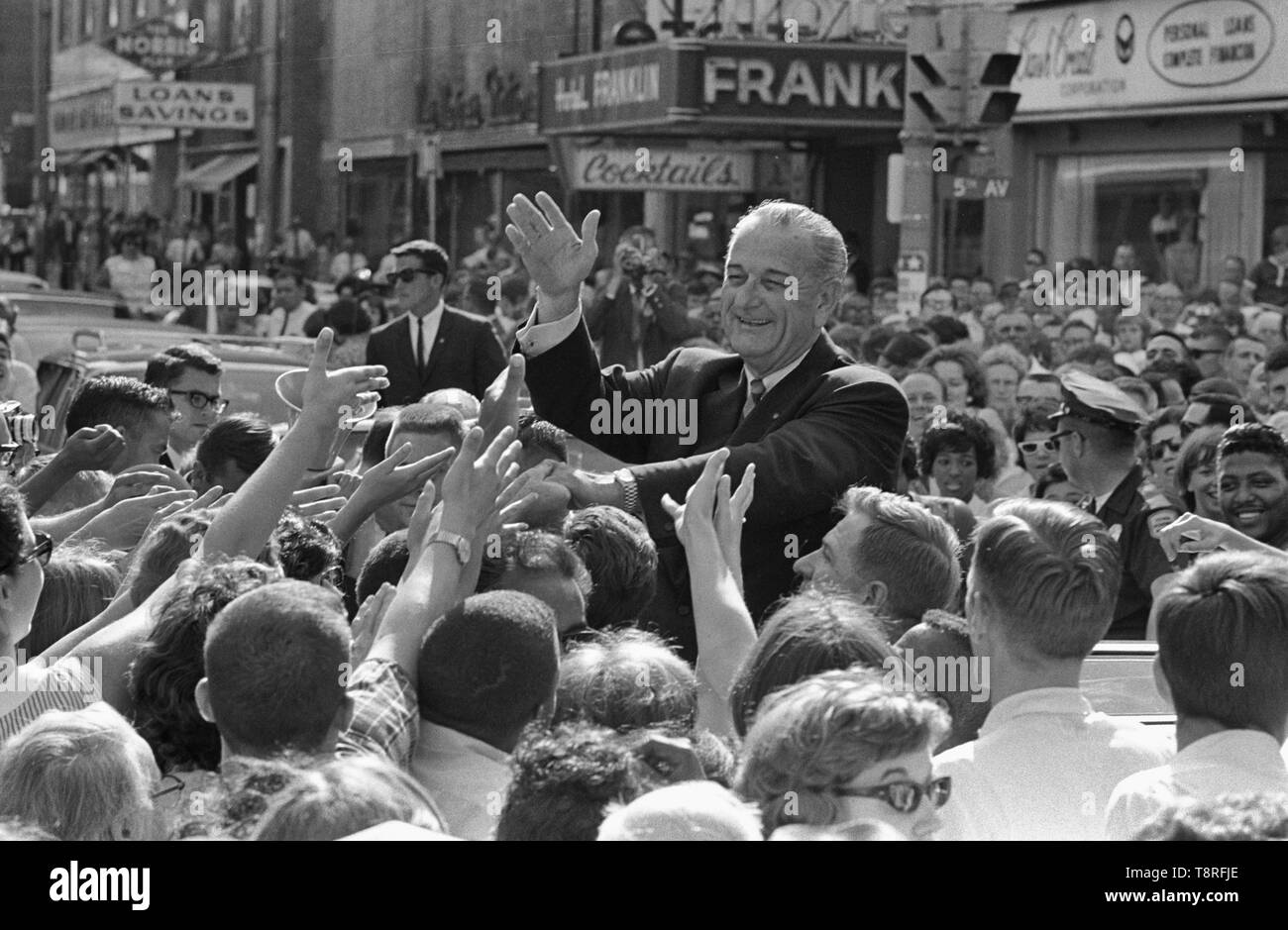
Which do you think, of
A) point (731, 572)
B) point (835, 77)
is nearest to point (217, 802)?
point (731, 572)

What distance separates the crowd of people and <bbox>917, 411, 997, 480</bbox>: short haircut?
1901 millimetres

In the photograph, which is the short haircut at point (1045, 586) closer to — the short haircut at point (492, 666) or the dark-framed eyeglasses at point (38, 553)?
the short haircut at point (492, 666)

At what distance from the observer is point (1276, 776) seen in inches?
124

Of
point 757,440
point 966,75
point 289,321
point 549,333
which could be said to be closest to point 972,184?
point 966,75

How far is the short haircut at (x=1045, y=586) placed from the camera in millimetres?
3502

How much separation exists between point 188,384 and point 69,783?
4.94 metres

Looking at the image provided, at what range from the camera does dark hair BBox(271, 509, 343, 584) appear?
14.2 feet

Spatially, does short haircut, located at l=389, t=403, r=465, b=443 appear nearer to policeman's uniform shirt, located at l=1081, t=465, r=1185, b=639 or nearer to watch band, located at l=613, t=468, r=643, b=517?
watch band, located at l=613, t=468, r=643, b=517

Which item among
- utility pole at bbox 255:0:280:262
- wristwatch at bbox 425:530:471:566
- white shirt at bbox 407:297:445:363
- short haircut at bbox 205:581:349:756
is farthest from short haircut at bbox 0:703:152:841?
utility pole at bbox 255:0:280:262

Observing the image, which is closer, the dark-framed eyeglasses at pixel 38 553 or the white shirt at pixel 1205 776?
the white shirt at pixel 1205 776

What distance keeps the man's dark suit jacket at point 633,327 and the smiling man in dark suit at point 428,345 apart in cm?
258

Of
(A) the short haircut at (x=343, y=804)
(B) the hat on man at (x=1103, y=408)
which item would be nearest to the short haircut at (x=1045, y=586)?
(A) the short haircut at (x=343, y=804)
